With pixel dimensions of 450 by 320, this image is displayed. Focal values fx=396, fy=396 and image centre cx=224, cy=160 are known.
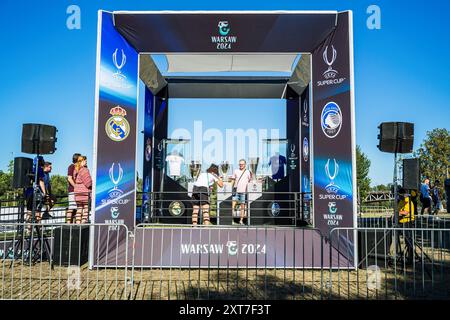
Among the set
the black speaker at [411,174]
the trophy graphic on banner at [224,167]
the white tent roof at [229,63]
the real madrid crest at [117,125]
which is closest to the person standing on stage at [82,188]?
the real madrid crest at [117,125]

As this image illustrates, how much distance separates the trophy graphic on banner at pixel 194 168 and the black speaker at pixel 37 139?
474 centimetres

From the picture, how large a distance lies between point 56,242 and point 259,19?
570cm

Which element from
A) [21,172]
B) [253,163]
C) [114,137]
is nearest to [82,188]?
[21,172]

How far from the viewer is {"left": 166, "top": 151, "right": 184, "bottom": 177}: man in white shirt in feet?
37.6

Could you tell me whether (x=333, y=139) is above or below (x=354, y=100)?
below

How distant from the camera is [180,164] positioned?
38.0 ft

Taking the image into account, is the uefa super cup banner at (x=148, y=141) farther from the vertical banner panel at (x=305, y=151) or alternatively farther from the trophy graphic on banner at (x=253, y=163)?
the vertical banner panel at (x=305, y=151)

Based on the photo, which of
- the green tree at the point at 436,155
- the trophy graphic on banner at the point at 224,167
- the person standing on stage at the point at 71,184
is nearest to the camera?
the person standing on stage at the point at 71,184

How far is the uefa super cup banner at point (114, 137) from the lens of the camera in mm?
7348

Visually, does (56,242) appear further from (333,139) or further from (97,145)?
(333,139)

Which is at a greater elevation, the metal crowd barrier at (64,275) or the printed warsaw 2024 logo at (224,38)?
the printed warsaw 2024 logo at (224,38)

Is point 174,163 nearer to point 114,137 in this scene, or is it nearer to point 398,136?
point 114,137
